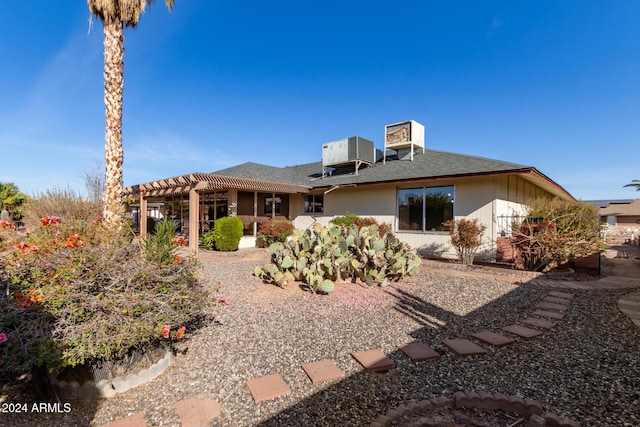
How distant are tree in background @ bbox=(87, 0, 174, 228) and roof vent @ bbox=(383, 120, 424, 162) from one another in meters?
11.4

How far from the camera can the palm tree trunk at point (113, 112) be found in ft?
27.4

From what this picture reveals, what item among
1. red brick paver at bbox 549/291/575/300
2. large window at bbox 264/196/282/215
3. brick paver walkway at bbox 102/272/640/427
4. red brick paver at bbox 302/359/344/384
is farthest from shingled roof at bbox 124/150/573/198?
red brick paver at bbox 302/359/344/384

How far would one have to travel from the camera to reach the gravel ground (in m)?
2.36

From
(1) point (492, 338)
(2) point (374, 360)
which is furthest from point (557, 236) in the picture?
(2) point (374, 360)

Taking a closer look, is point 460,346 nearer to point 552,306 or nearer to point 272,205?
point 552,306

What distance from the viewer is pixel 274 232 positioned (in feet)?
44.8

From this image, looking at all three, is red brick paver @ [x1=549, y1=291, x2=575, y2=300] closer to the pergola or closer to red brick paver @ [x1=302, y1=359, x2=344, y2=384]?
red brick paver @ [x1=302, y1=359, x2=344, y2=384]

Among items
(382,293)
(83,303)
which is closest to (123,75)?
(83,303)

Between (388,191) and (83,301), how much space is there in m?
11.8

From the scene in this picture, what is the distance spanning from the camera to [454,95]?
14.8 metres

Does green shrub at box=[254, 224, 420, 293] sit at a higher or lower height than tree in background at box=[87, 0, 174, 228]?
lower

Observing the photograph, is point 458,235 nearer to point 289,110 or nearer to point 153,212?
point 289,110

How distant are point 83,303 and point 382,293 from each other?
501cm

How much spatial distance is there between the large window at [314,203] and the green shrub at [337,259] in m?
8.85
